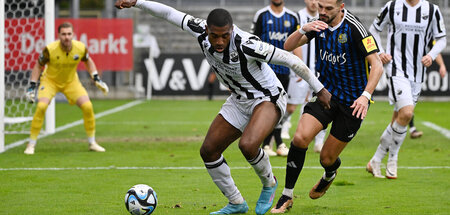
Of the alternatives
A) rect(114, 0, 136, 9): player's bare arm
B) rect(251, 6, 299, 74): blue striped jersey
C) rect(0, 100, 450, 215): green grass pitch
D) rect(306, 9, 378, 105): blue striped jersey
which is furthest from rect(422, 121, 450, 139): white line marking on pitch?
rect(114, 0, 136, 9): player's bare arm

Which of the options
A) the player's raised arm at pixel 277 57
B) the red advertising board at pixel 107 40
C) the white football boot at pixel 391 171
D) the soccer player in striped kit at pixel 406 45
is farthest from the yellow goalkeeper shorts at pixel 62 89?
the red advertising board at pixel 107 40

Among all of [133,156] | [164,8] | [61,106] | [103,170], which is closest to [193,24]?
[164,8]

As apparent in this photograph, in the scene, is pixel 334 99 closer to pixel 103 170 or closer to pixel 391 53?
pixel 391 53

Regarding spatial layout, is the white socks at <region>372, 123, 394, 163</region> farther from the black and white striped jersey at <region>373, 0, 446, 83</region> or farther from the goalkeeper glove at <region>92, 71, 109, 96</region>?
the goalkeeper glove at <region>92, 71, 109, 96</region>

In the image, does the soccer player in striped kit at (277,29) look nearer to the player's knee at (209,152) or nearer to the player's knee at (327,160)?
the player's knee at (327,160)

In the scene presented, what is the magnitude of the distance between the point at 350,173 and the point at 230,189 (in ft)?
9.65

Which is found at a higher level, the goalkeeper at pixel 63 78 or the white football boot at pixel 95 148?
the goalkeeper at pixel 63 78

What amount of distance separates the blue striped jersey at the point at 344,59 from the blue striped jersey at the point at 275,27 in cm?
365

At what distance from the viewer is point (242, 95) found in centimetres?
641

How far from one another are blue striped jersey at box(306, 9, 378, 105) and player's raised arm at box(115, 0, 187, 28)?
1.20 metres

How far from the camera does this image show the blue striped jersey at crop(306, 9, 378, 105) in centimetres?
671

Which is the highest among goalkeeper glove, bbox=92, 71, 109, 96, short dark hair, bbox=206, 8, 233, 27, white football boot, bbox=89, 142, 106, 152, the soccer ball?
short dark hair, bbox=206, 8, 233, 27

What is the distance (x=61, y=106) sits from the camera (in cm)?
2098

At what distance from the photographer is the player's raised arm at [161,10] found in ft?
21.2
